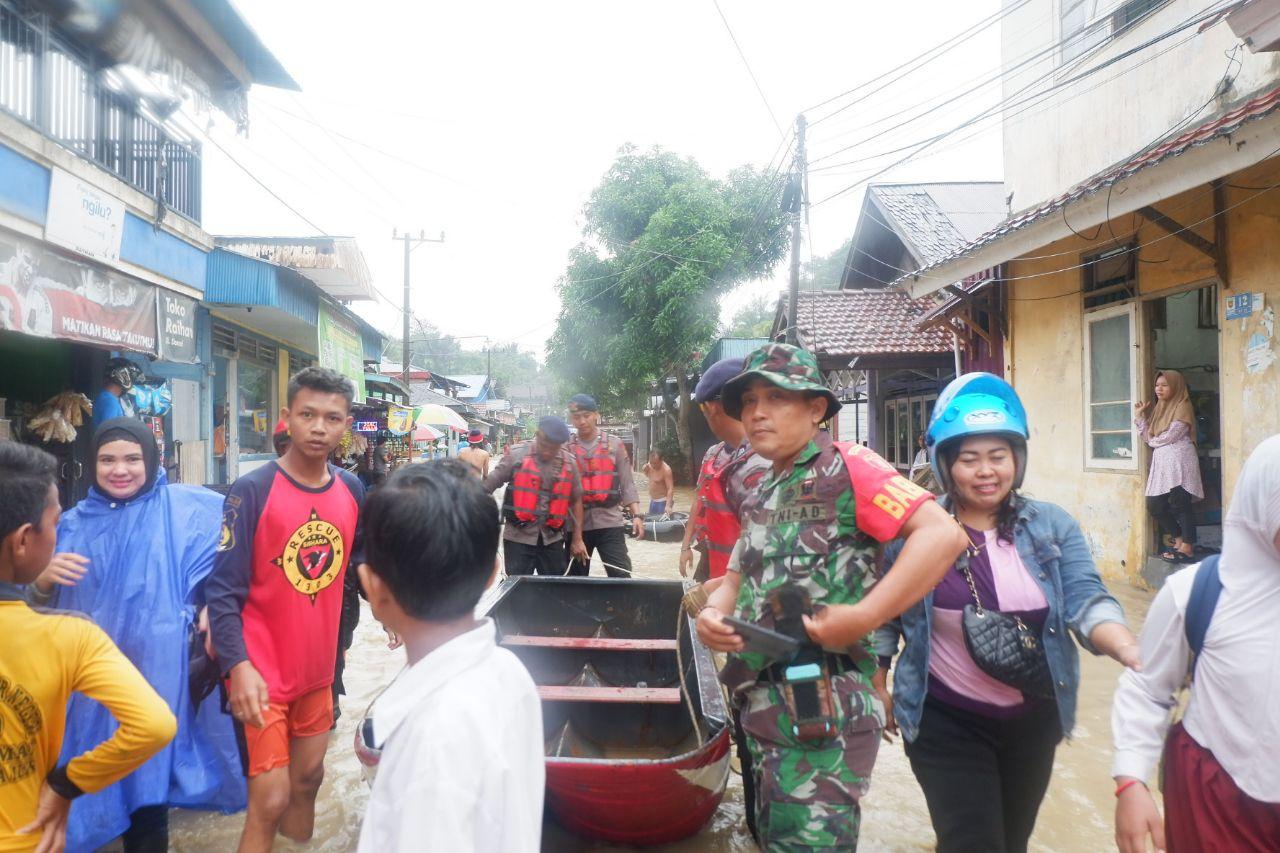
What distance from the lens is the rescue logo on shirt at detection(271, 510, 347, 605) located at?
2494 mm

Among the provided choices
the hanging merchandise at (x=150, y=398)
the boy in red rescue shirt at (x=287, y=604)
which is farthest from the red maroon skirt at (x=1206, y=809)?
the hanging merchandise at (x=150, y=398)

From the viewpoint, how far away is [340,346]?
38.3ft

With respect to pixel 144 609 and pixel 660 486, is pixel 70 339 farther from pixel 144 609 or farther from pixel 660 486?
pixel 660 486

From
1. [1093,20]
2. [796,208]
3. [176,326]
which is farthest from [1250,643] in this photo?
[796,208]

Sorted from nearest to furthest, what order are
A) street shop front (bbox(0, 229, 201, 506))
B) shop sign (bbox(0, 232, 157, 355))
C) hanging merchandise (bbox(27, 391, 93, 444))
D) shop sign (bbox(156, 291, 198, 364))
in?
shop sign (bbox(0, 232, 157, 355)), street shop front (bbox(0, 229, 201, 506)), hanging merchandise (bbox(27, 391, 93, 444)), shop sign (bbox(156, 291, 198, 364))

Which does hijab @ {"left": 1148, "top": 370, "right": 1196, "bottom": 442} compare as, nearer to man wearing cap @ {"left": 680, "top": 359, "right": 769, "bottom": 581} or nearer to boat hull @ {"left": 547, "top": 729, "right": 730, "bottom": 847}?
man wearing cap @ {"left": 680, "top": 359, "right": 769, "bottom": 581}

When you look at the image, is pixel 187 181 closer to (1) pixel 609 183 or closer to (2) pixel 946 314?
(2) pixel 946 314

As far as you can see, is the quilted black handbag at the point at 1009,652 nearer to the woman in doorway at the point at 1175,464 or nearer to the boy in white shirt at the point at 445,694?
the boy in white shirt at the point at 445,694

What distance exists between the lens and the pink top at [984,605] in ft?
6.47

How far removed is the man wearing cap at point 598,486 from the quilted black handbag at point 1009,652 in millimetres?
4104

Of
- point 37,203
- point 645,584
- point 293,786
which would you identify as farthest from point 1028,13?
point 293,786

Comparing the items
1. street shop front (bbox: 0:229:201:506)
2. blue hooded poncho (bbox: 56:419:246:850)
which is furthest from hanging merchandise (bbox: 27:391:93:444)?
blue hooded poncho (bbox: 56:419:246:850)

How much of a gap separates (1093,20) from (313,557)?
10.0m

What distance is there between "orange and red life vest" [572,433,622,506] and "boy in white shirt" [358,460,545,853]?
4.64 meters
